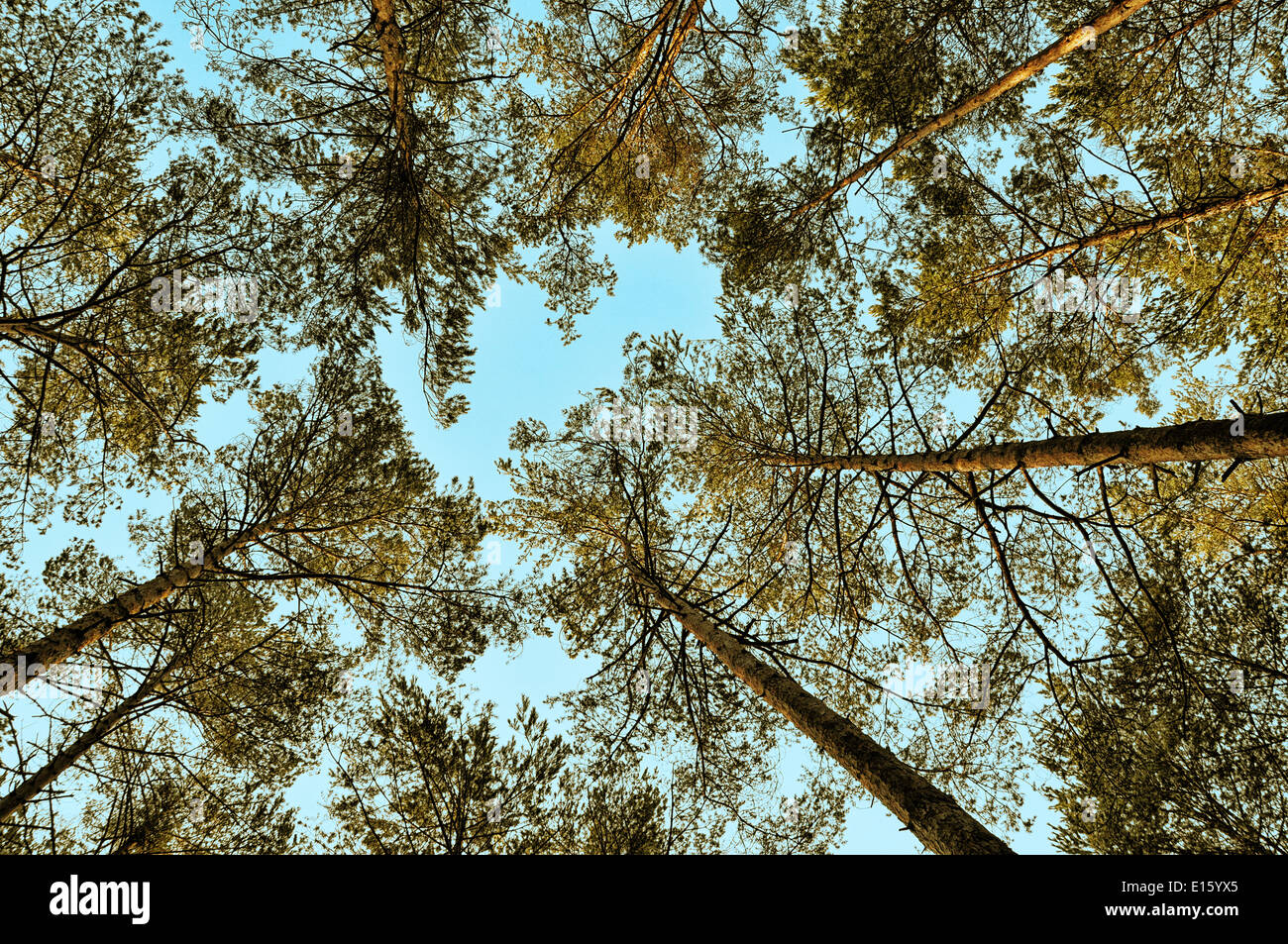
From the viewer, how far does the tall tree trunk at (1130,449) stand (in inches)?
109

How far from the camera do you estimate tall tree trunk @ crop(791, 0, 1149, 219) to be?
450 centimetres

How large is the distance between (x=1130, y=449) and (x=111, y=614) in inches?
317

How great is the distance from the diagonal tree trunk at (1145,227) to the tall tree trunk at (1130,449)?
232 cm

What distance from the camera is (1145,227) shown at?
5.21 m

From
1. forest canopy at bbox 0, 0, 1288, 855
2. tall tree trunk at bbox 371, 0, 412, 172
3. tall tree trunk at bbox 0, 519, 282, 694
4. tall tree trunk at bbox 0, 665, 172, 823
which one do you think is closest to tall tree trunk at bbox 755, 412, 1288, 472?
forest canopy at bbox 0, 0, 1288, 855

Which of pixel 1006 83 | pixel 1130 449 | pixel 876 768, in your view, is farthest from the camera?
pixel 1006 83

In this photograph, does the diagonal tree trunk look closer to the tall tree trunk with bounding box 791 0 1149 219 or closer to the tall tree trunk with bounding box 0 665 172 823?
the tall tree trunk with bounding box 791 0 1149 219

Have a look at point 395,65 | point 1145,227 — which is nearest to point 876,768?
point 1145,227

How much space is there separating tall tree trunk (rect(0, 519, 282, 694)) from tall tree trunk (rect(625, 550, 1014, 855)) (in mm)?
5119

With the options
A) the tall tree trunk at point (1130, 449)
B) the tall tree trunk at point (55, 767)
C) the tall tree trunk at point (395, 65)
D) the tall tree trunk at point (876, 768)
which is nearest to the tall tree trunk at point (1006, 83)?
the tall tree trunk at point (1130, 449)

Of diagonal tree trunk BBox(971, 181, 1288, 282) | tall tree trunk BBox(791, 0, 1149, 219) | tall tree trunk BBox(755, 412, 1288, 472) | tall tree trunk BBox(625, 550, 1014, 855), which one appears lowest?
tall tree trunk BBox(625, 550, 1014, 855)

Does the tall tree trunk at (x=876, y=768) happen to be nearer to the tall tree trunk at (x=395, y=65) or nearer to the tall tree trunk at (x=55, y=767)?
the tall tree trunk at (x=55, y=767)

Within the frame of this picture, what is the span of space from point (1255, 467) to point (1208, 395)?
0.96m

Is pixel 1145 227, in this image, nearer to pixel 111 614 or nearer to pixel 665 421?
pixel 665 421
